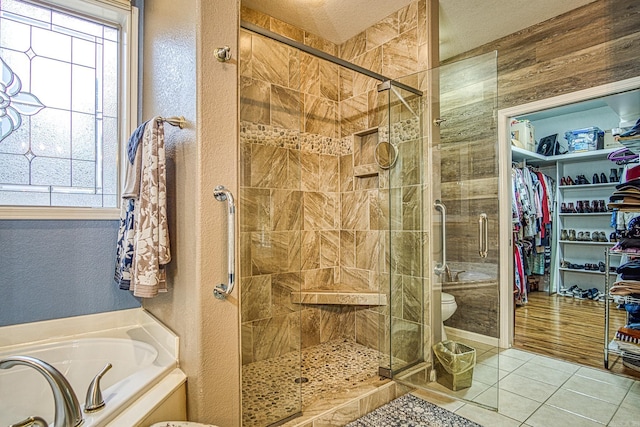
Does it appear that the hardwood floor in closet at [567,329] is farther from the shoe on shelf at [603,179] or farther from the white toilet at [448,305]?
the shoe on shelf at [603,179]

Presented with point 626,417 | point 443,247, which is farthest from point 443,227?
point 626,417

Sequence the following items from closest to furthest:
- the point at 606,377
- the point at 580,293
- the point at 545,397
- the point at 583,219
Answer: the point at 545,397 < the point at 606,377 < the point at 580,293 < the point at 583,219

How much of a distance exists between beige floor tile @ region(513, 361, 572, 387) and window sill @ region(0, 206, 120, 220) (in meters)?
3.16

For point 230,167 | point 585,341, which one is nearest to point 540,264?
point 585,341

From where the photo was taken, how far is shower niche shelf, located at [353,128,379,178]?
9.06 feet

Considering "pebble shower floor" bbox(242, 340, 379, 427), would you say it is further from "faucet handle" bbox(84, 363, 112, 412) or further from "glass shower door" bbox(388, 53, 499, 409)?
"faucet handle" bbox(84, 363, 112, 412)

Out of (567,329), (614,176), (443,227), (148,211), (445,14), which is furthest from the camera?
(614,176)

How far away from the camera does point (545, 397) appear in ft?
6.93

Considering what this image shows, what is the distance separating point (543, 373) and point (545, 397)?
1.30ft

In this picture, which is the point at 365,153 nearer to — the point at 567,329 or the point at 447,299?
the point at 447,299

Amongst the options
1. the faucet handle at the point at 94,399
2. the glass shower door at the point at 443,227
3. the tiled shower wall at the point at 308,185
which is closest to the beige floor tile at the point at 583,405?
the glass shower door at the point at 443,227

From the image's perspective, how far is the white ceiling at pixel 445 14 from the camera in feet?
8.11

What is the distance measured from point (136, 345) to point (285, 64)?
197 cm

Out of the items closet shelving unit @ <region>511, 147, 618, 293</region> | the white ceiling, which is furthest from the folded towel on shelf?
closet shelving unit @ <region>511, 147, 618, 293</region>
